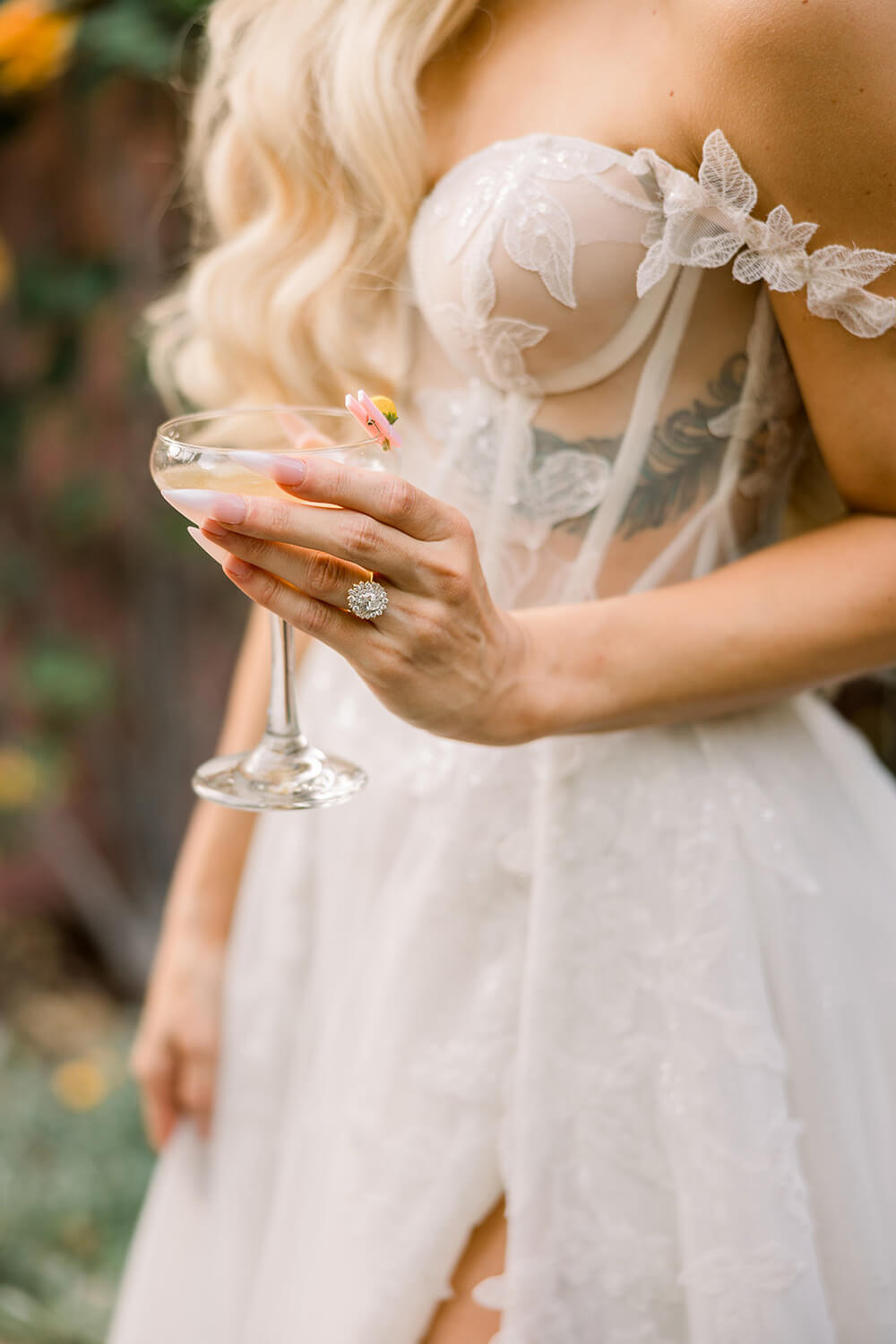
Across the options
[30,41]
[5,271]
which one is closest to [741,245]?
[30,41]

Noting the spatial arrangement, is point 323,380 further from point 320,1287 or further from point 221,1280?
point 221,1280

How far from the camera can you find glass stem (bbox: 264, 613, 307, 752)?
3.02 ft

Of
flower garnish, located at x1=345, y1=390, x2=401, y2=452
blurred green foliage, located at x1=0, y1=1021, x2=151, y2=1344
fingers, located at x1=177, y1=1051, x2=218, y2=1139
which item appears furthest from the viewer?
blurred green foliage, located at x1=0, y1=1021, x2=151, y2=1344

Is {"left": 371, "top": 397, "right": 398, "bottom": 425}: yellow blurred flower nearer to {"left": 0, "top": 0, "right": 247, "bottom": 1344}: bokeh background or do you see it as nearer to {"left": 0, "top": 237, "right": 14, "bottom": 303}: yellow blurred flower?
{"left": 0, "top": 0, "right": 247, "bottom": 1344}: bokeh background

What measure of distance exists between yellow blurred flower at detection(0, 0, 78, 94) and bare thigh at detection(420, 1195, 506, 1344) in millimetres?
1950

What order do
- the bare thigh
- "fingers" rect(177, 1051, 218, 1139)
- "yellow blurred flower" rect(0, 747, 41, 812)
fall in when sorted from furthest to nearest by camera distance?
"yellow blurred flower" rect(0, 747, 41, 812)
"fingers" rect(177, 1051, 218, 1139)
the bare thigh

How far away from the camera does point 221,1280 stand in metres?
1.35

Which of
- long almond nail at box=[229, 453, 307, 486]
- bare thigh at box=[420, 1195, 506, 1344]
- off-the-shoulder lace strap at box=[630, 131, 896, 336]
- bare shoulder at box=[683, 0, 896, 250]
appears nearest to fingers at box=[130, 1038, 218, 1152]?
bare thigh at box=[420, 1195, 506, 1344]

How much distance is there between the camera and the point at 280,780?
0.93m

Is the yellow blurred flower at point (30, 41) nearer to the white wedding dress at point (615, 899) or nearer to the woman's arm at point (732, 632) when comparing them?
the white wedding dress at point (615, 899)

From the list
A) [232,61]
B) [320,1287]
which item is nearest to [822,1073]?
[320,1287]

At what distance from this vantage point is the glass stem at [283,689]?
92cm

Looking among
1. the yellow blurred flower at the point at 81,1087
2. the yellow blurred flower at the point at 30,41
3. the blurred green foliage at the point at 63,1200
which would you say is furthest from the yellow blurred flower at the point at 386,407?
the yellow blurred flower at the point at 81,1087

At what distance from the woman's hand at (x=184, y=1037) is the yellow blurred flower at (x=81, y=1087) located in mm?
1363
